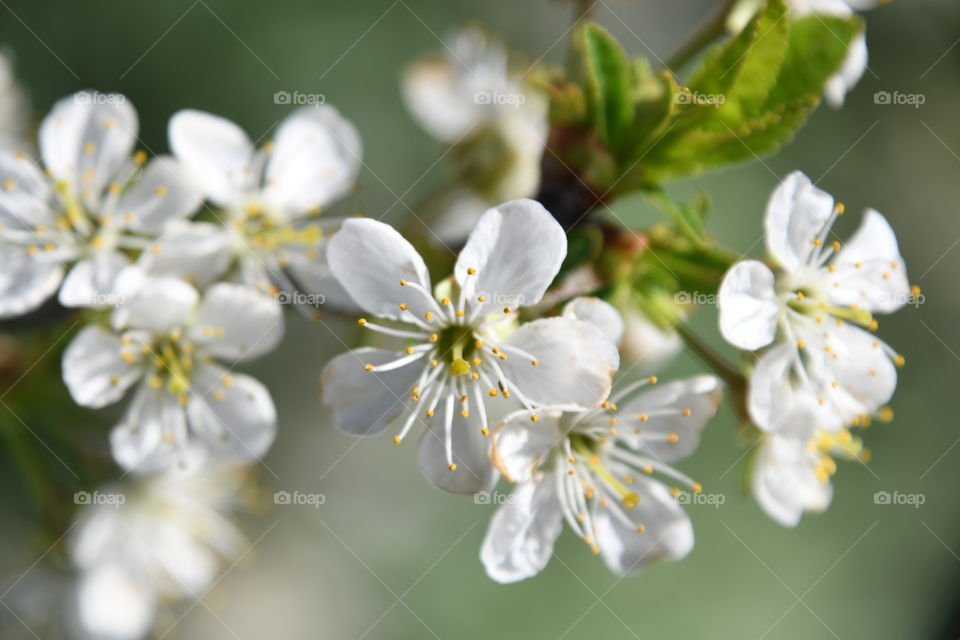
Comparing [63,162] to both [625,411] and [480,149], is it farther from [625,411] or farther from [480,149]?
[625,411]

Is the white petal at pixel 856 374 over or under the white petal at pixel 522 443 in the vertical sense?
over

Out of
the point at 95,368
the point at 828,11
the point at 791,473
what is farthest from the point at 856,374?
the point at 95,368

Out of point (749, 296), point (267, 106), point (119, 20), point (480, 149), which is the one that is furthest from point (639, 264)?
point (119, 20)

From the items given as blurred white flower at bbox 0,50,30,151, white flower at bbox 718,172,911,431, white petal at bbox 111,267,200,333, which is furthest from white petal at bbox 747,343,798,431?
blurred white flower at bbox 0,50,30,151

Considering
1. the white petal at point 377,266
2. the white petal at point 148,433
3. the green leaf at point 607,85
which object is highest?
the green leaf at point 607,85

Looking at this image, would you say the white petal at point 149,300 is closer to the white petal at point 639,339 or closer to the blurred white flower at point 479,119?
the blurred white flower at point 479,119

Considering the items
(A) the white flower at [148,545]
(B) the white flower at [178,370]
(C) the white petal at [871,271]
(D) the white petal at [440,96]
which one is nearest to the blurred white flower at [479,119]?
(D) the white petal at [440,96]

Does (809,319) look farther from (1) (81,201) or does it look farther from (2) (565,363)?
(1) (81,201)
